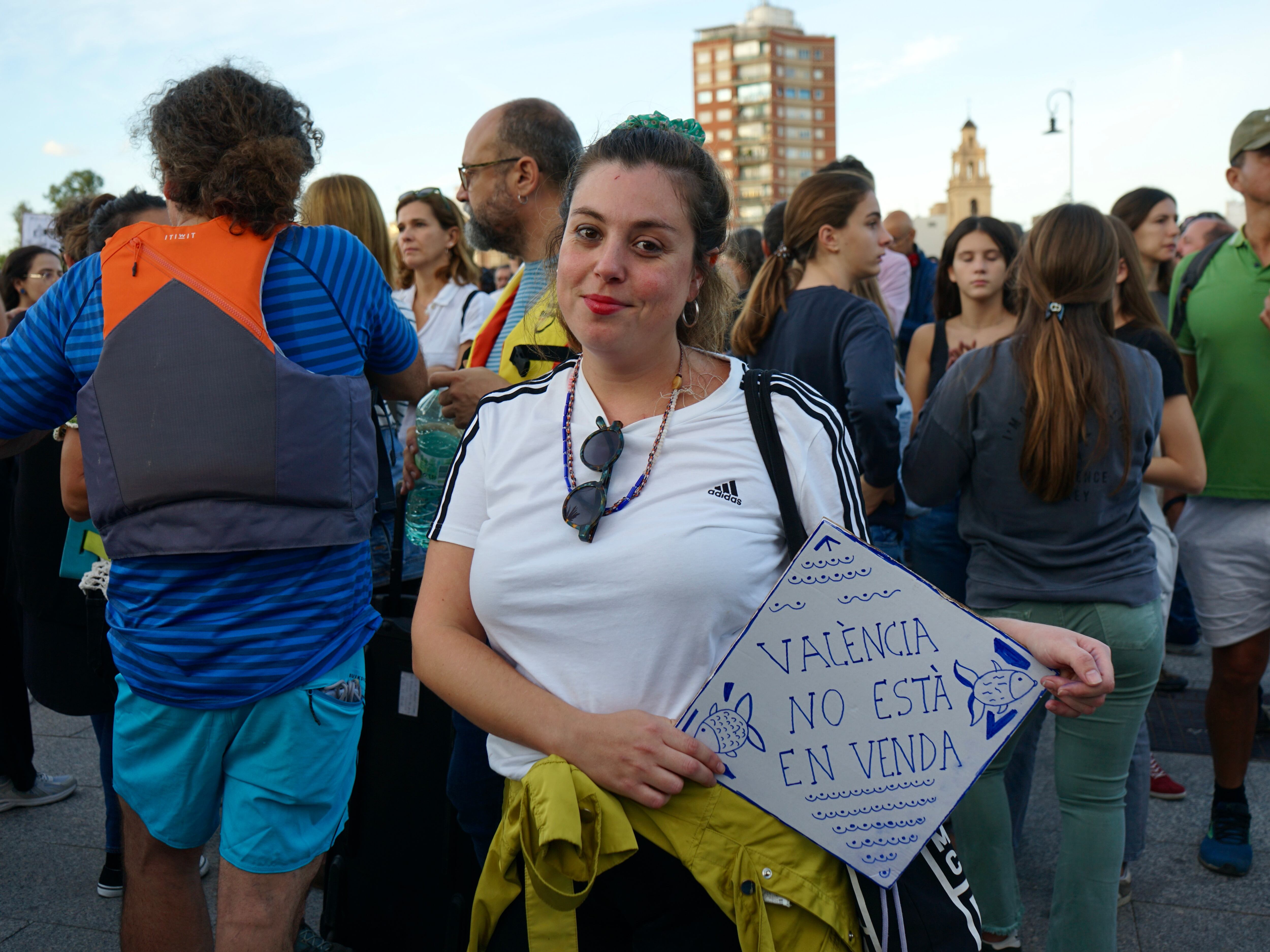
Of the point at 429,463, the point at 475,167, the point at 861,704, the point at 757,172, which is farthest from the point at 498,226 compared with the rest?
the point at 757,172

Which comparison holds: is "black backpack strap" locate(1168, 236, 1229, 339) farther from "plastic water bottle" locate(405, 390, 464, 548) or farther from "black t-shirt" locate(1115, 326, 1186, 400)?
"plastic water bottle" locate(405, 390, 464, 548)

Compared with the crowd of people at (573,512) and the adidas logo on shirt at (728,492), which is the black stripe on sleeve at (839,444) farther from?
the adidas logo on shirt at (728,492)

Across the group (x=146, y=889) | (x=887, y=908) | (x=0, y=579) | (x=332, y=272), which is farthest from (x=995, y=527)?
(x=0, y=579)

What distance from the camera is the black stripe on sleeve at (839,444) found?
1.53 m

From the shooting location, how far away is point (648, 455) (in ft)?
5.16

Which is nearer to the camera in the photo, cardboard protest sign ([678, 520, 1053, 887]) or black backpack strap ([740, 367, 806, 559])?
cardboard protest sign ([678, 520, 1053, 887])

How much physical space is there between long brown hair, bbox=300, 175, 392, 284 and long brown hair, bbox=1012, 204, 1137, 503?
7.95 feet

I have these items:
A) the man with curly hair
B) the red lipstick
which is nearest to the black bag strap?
the man with curly hair

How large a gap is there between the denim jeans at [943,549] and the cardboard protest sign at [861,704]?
2025 mm

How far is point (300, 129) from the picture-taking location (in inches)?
82.2

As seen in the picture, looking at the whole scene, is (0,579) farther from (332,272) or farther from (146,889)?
(332,272)

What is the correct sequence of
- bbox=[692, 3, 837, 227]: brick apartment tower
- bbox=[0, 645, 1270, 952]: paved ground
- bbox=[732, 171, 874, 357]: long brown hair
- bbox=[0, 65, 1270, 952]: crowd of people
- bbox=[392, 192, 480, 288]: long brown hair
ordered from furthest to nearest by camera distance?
bbox=[692, 3, 837, 227]: brick apartment tower < bbox=[392, 192, 480, 288]: long brown hair < bbox=[732, 171, 874, 357]: long brown hair < bbox=[0, 645, 1270, 952]: paved ground < bbox=[0, 65, 1270, 952]: crowd of people

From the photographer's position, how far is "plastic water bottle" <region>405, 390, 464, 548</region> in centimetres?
280

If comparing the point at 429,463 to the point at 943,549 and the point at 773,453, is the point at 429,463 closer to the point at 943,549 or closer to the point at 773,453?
the point at 773,453
